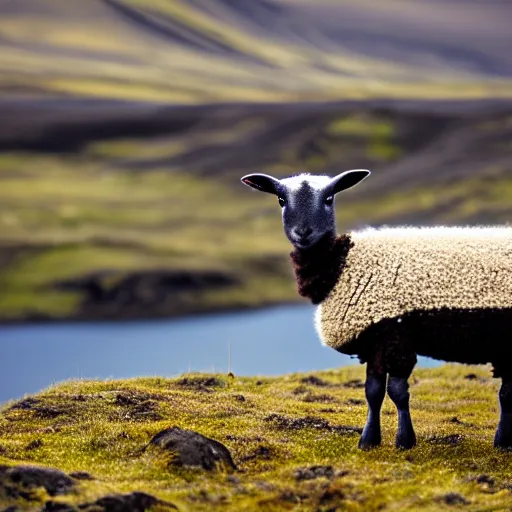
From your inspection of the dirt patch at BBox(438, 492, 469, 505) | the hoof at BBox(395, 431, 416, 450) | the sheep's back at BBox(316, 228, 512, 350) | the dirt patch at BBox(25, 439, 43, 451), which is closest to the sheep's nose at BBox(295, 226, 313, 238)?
the sheep's back at BBox(316, 228, 512, 350)

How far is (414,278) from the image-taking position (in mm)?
14875

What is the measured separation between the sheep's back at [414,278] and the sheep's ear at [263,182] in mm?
1518

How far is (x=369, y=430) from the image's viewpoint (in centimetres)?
1526

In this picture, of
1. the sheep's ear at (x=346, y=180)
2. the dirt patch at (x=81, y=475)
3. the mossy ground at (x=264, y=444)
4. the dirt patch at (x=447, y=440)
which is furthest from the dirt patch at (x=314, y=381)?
the dirt patch at (x=81, y=475)

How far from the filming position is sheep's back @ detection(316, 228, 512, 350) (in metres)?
14.7

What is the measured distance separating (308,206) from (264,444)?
145 inches

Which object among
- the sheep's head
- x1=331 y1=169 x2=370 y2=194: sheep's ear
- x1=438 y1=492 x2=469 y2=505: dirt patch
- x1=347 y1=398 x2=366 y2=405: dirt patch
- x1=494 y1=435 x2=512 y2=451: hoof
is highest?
x1=331 y1=169 x2=370 y2=194: sheep's ear

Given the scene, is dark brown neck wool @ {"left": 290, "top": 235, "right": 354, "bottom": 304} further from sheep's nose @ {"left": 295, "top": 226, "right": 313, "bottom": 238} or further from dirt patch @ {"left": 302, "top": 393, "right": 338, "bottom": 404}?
dirt patch @ {"left": 302, "top": 393, "right": 338, "bottom": 404}

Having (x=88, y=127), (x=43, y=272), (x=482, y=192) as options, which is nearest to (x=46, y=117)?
(x=88, y=127)

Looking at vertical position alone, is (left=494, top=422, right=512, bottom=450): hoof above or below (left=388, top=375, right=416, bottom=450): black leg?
below

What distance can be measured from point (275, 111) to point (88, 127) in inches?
1408

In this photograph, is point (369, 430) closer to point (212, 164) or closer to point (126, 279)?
point (126, 279)

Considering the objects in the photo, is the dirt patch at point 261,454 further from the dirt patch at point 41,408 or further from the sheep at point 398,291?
the dirt patch at point 41,408

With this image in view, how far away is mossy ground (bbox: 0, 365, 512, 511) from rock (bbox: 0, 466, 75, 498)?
17 cm
